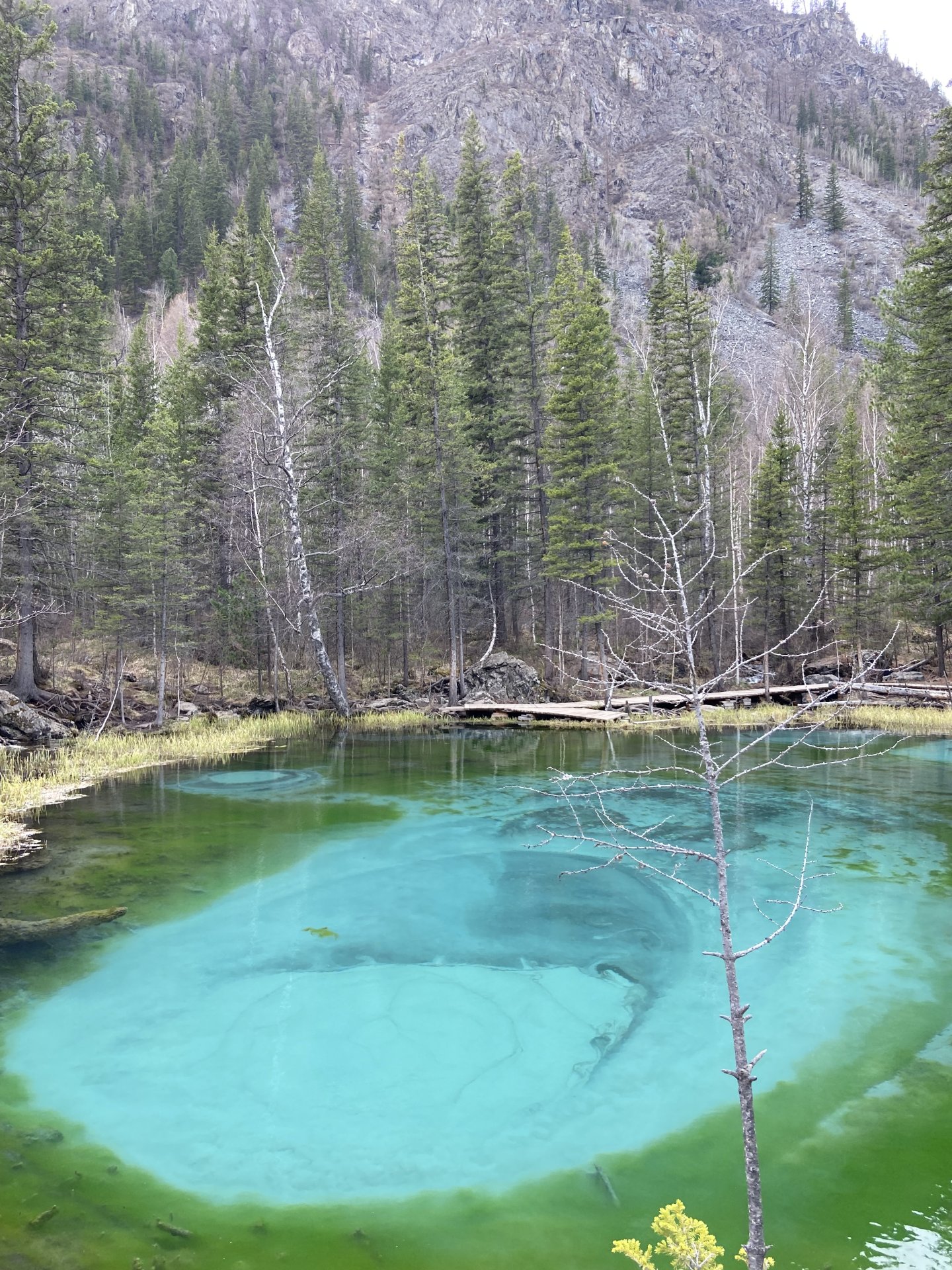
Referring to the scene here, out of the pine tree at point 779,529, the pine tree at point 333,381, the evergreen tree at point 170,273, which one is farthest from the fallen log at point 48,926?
the evergreen tree at point 170,273

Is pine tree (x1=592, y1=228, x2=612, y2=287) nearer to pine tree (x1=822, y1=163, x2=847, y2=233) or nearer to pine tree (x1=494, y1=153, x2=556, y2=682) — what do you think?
pine tree (x1=822, y1=163, x2=847, y2=233)

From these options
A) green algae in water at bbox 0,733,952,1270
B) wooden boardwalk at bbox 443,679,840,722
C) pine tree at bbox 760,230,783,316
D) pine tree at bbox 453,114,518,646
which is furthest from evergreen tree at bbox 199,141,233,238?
green algae in water at bbox 0,733,952,1270

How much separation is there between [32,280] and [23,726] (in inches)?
490

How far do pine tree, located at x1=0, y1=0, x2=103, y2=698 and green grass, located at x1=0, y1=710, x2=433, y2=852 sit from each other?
4.40 m

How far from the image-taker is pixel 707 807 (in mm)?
13109

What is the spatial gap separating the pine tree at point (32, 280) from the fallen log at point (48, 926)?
13965 mm

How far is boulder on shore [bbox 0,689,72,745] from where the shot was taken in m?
16.6

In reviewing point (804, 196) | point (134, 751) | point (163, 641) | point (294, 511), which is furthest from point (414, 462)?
point (804, 196)

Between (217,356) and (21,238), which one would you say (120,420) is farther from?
(21,238)

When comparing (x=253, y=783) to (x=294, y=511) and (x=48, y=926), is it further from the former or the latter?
(x=294, y=511)

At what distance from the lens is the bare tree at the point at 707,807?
265cm

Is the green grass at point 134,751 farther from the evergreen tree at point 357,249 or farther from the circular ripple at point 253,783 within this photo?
the evergreen tree at point 357,249

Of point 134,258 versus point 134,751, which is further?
point 134,258

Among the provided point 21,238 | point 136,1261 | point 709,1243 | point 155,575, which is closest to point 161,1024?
point 136,1261
